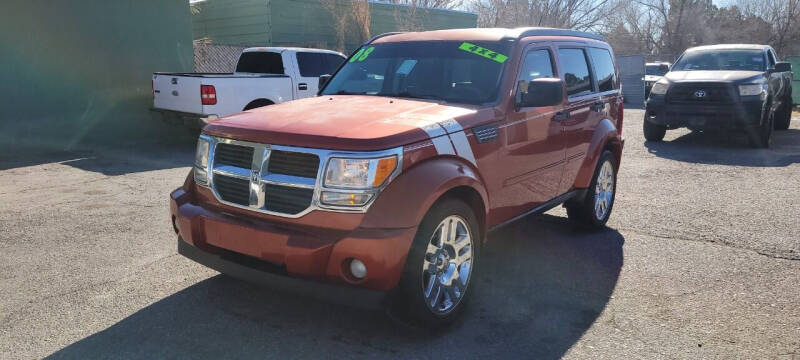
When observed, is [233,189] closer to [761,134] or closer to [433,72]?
[433,72]

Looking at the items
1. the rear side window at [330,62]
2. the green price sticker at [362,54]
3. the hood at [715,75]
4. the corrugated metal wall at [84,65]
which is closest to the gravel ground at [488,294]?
the green price sticker at [362,54]

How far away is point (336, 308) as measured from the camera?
3.98m

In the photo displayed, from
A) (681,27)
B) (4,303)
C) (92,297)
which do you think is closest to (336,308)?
(92,297)

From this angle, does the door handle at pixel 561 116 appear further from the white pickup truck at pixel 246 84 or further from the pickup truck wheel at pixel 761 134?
the pickup truck wheel at pixel 761 134

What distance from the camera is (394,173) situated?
334 cm

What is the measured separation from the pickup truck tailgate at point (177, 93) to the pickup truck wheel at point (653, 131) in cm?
840

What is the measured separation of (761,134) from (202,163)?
34.8 ft

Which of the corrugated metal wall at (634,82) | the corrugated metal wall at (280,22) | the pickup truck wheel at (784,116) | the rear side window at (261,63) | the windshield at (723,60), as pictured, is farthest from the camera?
the corrugated metal wall at (634,82)

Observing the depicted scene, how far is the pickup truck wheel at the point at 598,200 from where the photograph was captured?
5664mm

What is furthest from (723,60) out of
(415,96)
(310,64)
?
(415,96)

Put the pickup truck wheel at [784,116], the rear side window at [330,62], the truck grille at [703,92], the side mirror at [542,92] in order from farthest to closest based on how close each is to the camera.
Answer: the pickup truck wheel at [784,116] < the rear side window at [330,62] < the truck grille at [703,92] < the side mirror at [542,92]

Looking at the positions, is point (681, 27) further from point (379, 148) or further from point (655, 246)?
point (379, 148)

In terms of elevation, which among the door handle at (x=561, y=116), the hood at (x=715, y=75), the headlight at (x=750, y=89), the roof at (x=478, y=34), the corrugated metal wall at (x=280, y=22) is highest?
the corrugated metal wall at (x=280, y=22)

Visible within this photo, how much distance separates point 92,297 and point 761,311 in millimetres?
4415
